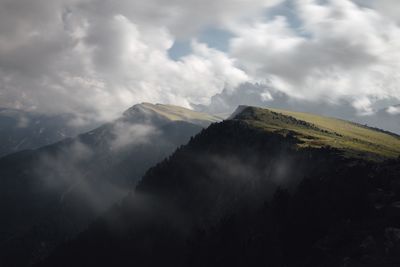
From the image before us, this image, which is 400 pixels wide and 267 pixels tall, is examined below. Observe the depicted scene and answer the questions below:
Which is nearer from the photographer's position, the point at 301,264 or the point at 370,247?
the point at 370,247

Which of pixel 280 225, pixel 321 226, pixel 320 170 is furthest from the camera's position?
pixel 320 170

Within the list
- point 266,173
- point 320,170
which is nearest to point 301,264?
point 320,170

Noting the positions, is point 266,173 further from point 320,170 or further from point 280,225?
point 280,225

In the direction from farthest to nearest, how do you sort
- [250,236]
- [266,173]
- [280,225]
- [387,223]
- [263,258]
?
[266,173], [250,236], [280,225], [263,258], [387,223]

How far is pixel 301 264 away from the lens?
92062 mm

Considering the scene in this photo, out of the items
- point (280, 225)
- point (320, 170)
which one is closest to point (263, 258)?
point (280, 225)

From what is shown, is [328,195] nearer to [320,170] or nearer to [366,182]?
[366,182]

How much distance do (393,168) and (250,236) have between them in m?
50.6

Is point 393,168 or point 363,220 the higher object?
point 393,168

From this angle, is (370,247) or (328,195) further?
(328,195)

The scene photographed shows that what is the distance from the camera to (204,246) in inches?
5694

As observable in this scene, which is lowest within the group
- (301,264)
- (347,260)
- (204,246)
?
(204,246)

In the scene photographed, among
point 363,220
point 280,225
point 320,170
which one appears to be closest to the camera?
point 363,220

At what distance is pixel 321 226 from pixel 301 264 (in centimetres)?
1796
